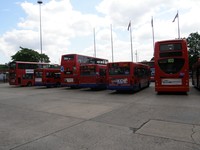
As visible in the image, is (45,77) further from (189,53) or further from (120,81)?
(189,53)

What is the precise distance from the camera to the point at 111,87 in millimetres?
15930

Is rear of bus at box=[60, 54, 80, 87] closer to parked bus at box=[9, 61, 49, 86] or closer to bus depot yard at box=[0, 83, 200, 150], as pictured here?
parked bus at box=[9, 61, 49, 86]

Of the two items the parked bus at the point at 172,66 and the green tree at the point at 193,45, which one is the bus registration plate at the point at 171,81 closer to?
the parked bus at the point at 172,66

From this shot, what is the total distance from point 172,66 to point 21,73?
22.0 m

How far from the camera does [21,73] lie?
92.4 feet

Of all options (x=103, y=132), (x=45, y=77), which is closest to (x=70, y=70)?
(x=45, y=77)

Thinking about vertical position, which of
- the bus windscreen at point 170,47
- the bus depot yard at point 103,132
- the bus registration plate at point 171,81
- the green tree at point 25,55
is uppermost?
the green tree at point 25,55

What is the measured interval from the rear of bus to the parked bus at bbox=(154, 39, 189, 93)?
995 cm

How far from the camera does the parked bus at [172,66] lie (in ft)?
44.5

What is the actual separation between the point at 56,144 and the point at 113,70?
38.6ft

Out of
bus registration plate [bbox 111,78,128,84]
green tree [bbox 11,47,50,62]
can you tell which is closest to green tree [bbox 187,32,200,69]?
bus registration plate [bbox 111,78,128,84]

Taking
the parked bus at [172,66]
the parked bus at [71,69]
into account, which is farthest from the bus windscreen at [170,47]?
the parked bus at [71,69]

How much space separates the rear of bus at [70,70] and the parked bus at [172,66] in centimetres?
995

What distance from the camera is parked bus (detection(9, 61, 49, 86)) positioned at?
2772cm
